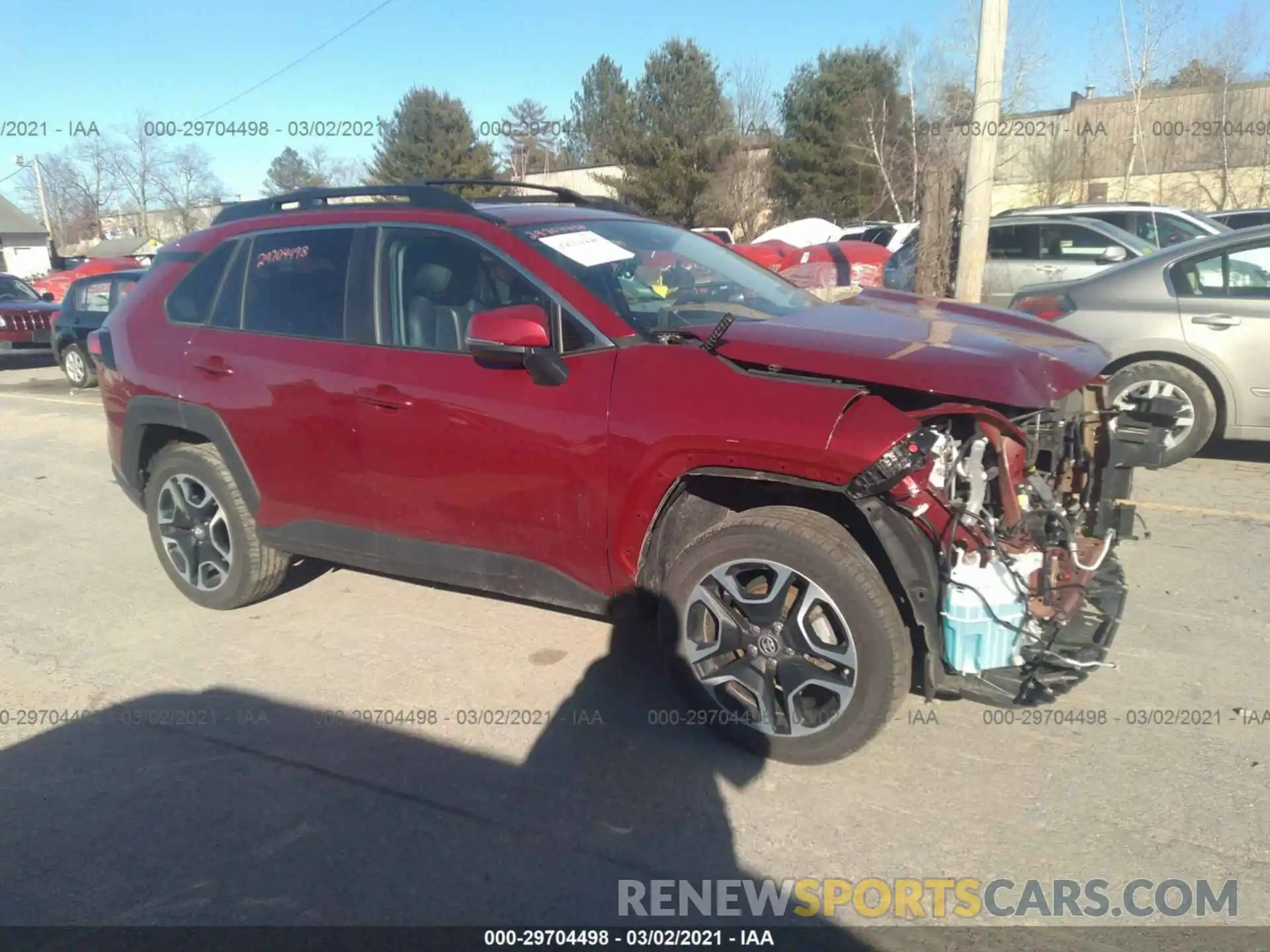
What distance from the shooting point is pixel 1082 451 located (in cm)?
375

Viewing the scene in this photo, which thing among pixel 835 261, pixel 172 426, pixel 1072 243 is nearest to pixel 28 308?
pixel 835 261

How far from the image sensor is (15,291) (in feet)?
56.1

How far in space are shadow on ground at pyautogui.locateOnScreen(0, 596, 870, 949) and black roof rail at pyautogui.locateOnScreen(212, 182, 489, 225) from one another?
1.89m

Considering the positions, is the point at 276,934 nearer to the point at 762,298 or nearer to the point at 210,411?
the point at 210,411

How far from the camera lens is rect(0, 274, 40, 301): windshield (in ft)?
55.3

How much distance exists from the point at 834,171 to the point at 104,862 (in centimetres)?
3904

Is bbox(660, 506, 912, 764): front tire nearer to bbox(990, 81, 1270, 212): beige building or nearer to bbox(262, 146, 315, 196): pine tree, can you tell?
bbox(990, 81, 1270, 212): beige building

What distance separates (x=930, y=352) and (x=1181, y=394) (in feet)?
14.5

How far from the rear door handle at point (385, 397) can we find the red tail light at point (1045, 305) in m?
4.25

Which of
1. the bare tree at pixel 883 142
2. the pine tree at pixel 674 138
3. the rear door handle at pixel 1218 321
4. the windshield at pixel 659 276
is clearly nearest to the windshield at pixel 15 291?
the windshield at pixel 659 276


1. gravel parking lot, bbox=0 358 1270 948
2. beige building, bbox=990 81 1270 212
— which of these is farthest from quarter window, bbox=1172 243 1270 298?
beige building, bbox=990 81 1270 212

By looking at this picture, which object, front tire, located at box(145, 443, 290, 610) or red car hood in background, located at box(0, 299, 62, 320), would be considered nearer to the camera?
front tire, located at box(145, 443, 290, 610)

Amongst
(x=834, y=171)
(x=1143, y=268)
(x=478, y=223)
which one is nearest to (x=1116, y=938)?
(x=478, y=223)

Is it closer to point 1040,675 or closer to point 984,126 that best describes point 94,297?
point 984,126
